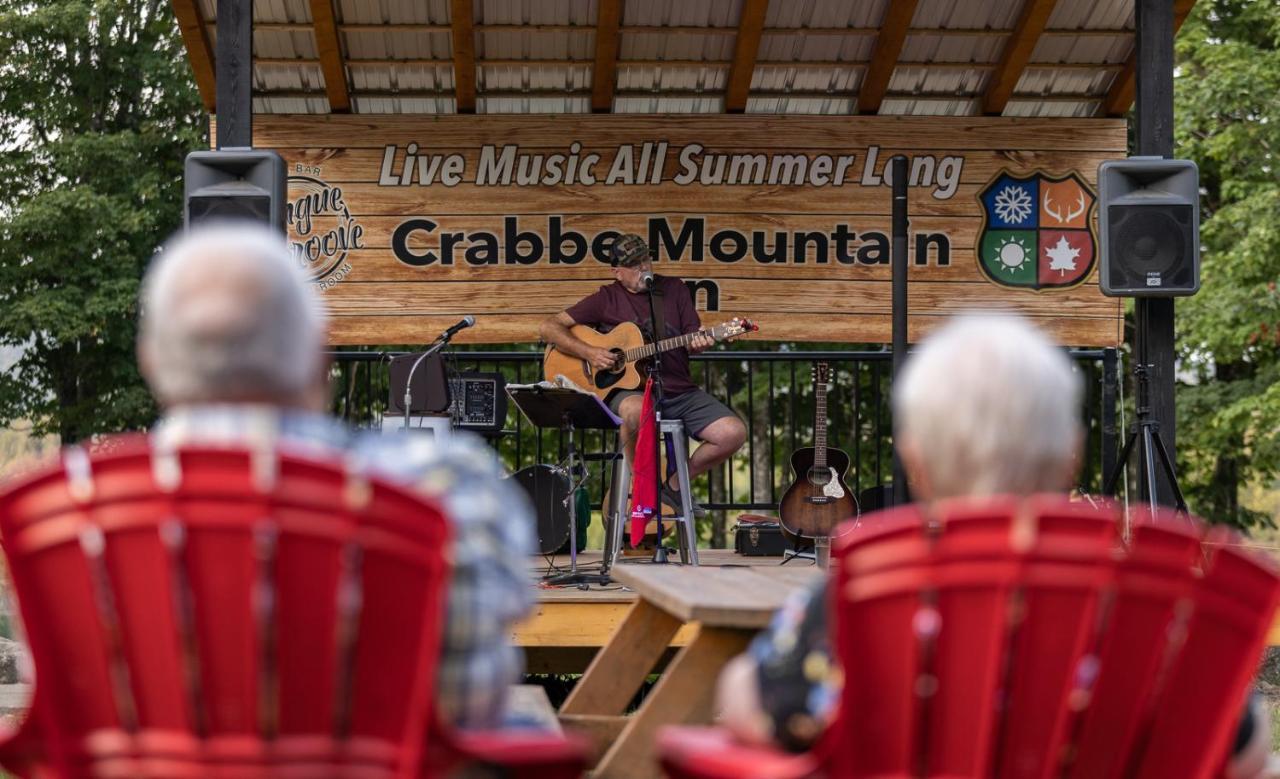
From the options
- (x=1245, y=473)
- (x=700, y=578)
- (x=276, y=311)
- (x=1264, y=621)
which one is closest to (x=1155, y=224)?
(x=700, y=578)

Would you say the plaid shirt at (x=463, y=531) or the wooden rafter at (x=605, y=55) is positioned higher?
the wooden rafter at (x=605, y=55)

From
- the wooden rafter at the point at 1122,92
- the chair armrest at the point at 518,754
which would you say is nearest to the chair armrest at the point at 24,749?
the chair armrest at the point at 518,754

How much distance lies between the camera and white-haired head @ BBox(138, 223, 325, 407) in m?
1.79

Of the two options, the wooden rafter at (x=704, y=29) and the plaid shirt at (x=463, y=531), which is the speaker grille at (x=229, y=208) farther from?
the plaid shirt at (x=463, y=531)

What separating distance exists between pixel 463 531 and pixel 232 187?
13.0 ft

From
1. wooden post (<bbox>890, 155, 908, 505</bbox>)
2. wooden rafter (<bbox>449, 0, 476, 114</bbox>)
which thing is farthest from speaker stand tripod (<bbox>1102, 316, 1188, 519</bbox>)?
wooden rafter (<bbox>449, 0, 476, 114</bbox>)

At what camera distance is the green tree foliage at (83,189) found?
18.4 m

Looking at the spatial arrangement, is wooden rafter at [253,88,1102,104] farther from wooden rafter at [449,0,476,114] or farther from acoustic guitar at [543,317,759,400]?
acoustic guitar at [543,317,759,400]

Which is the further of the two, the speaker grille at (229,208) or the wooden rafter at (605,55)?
the wooden rafter at (605,55)

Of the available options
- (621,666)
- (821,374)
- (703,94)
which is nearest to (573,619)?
(621,666)

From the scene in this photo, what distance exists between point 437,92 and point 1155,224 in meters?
4.59

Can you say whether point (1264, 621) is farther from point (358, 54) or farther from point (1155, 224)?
point (358, 54)

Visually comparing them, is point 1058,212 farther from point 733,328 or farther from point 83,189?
point 83,189

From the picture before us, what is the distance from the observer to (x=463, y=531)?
1.94 m
